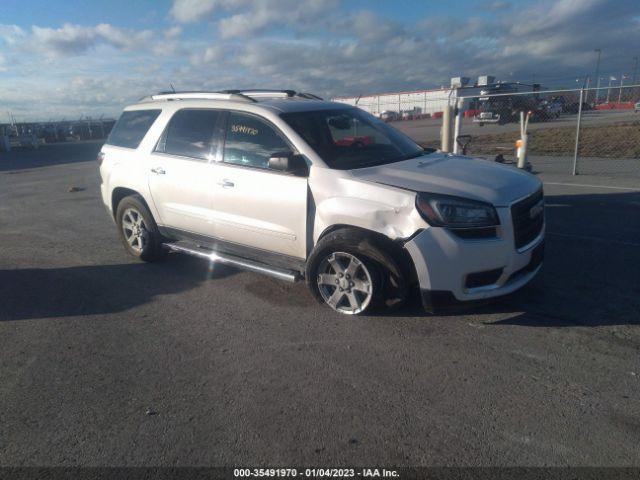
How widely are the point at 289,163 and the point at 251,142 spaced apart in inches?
27.9

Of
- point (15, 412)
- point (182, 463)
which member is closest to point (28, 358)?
point (15, 412)

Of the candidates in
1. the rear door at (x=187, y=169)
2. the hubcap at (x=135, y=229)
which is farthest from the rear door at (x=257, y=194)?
the hubcap at (x=135, y=229)

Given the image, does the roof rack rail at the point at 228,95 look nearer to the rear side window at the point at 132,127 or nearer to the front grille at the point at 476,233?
the rear side window at the point at 132,127

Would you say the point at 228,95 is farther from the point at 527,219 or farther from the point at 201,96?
the point at 527,219

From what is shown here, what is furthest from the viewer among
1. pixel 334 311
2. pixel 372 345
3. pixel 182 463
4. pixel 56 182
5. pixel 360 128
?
pixel 56 182

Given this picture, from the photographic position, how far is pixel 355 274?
4102mm

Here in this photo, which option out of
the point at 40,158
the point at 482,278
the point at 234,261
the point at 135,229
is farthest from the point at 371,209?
the point at 40,158

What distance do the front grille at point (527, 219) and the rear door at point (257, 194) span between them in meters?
1.74

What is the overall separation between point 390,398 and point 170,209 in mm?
3455

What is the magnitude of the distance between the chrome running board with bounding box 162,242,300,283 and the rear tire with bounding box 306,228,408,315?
1.08 feet

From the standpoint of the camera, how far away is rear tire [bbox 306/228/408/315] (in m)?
3.89

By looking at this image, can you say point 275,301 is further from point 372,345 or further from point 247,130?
point 247,130

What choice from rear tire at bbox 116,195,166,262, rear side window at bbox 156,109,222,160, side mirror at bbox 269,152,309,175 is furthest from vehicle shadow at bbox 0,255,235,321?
side mirror at bbox 269,152,309,175

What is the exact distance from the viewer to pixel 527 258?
3984 millimetres
